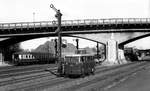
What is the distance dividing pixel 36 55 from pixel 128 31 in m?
23.9

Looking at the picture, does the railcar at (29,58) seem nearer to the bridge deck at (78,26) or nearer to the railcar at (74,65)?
the bridge deck at (78,26)

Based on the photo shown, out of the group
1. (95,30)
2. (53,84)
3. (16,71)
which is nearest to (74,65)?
(53,84)

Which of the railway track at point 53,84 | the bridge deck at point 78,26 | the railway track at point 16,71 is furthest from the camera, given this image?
the bridge deck at point 78,26

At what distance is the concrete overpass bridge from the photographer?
60.7 meters

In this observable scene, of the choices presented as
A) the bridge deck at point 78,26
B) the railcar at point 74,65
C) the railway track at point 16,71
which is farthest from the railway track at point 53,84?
the bridge deck at point 78,26

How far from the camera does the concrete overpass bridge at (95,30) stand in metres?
60.7

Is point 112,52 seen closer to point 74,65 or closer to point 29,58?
point 29,58

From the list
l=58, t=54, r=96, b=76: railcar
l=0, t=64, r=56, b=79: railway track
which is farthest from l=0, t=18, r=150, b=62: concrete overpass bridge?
l=58, t=54, r=96, b=76: railcar

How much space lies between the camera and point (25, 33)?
6303 cm

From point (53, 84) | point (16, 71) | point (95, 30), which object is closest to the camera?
point (53, 84)

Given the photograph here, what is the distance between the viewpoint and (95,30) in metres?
62.5

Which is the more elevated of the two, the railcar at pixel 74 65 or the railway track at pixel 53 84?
the railcar at pixel 74 65

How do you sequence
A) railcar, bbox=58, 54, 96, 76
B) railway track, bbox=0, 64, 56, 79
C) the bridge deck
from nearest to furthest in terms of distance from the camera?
railcar, bbox=58, 54, 96, 76, railway track, bbox=0, 64, 56, 79, the bridge deck

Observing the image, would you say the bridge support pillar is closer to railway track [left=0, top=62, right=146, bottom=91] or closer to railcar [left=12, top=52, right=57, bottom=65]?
railcar [left=12, top=52, right=57, bottom=65]
